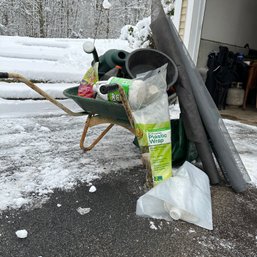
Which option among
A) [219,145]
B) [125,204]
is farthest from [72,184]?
[219,145]

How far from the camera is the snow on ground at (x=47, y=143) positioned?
2.00 metres

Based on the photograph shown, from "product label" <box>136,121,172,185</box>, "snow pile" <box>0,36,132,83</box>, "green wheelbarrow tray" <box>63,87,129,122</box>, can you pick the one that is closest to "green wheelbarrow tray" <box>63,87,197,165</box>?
"green wheelbarrow tray" <box>63,87,129,122</box>

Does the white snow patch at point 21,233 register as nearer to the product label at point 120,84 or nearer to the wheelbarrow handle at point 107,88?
the wheelbarrow handle at point 107,88

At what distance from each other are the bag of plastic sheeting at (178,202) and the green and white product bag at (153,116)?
0.15 m

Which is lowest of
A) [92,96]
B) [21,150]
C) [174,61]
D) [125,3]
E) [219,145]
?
[21,150]

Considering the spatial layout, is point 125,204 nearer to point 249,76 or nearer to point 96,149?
point 96,149

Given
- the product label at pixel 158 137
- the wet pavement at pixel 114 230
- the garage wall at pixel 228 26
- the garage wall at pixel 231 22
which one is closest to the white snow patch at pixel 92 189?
the wet pavement at pixel 114 230

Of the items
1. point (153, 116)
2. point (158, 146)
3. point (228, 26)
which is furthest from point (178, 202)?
point (228, 26)

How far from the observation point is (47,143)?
274 cm

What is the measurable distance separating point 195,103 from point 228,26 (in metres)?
3.68

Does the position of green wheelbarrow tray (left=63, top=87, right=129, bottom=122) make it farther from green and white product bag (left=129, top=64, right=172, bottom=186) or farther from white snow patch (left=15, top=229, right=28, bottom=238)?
white snow patch (left=15, top=229, right=28, bottom=238)

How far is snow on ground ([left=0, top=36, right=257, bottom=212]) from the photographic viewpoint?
6.55 feet

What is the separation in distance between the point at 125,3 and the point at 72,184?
1469 centimetres

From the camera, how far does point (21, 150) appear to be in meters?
2.53
